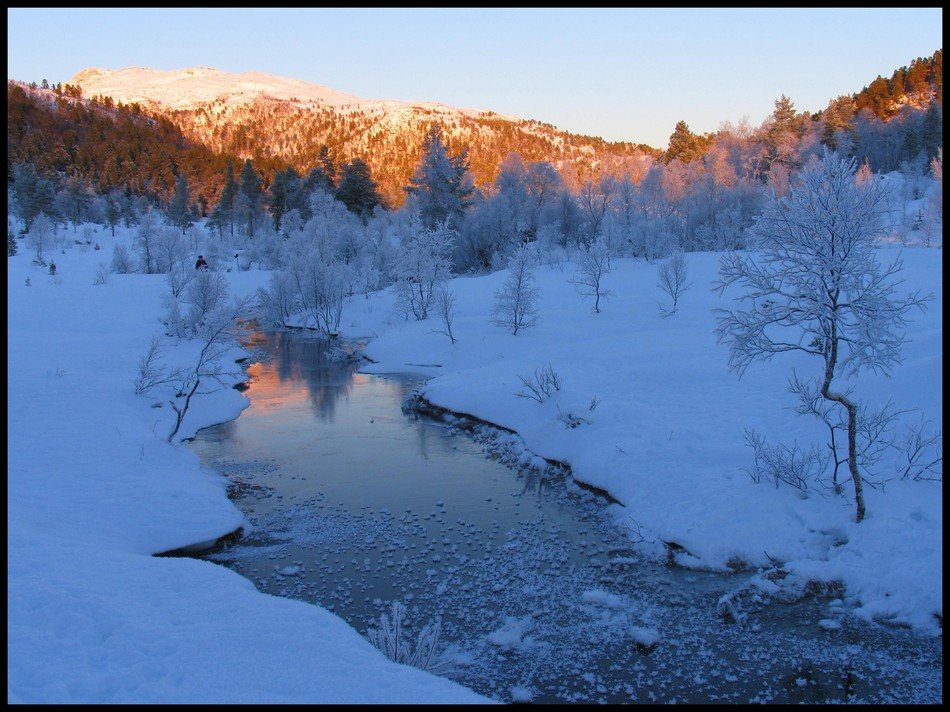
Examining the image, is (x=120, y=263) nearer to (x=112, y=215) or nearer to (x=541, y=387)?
(x=112, y=215)

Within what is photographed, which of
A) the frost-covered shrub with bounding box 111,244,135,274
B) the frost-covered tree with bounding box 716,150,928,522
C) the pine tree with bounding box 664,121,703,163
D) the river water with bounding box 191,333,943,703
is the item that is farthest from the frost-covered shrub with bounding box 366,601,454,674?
the pine tree with bounding box 664,121,703,163

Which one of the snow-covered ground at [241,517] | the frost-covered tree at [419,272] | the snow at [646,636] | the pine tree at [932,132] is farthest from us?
the pine tree at [932,132]

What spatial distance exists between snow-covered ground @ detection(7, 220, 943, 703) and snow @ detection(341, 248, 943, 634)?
0.05m

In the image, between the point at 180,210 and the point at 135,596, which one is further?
the point at 180,210

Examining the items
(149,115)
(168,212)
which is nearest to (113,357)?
(168,212)

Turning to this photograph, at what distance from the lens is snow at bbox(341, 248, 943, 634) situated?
30.7 ft

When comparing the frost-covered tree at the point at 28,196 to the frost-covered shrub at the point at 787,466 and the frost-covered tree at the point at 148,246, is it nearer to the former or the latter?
the frost-covered tree at the point at 148,246

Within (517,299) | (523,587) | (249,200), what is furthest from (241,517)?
(249,200)

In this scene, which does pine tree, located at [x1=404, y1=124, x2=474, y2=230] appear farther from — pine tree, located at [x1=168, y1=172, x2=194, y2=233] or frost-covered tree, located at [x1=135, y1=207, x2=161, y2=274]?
pine tree, located at [x1=168, y1=172, x2=194, y2=233]

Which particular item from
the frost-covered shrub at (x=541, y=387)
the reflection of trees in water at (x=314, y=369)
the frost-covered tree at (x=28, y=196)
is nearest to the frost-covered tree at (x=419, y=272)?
the reflection of trees in water at (x=314, y=369)

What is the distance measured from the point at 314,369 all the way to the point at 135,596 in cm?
1960

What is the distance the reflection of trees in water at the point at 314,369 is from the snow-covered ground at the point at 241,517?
110 inches

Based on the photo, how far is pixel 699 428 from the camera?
14.5 m

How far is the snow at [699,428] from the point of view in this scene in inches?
369
